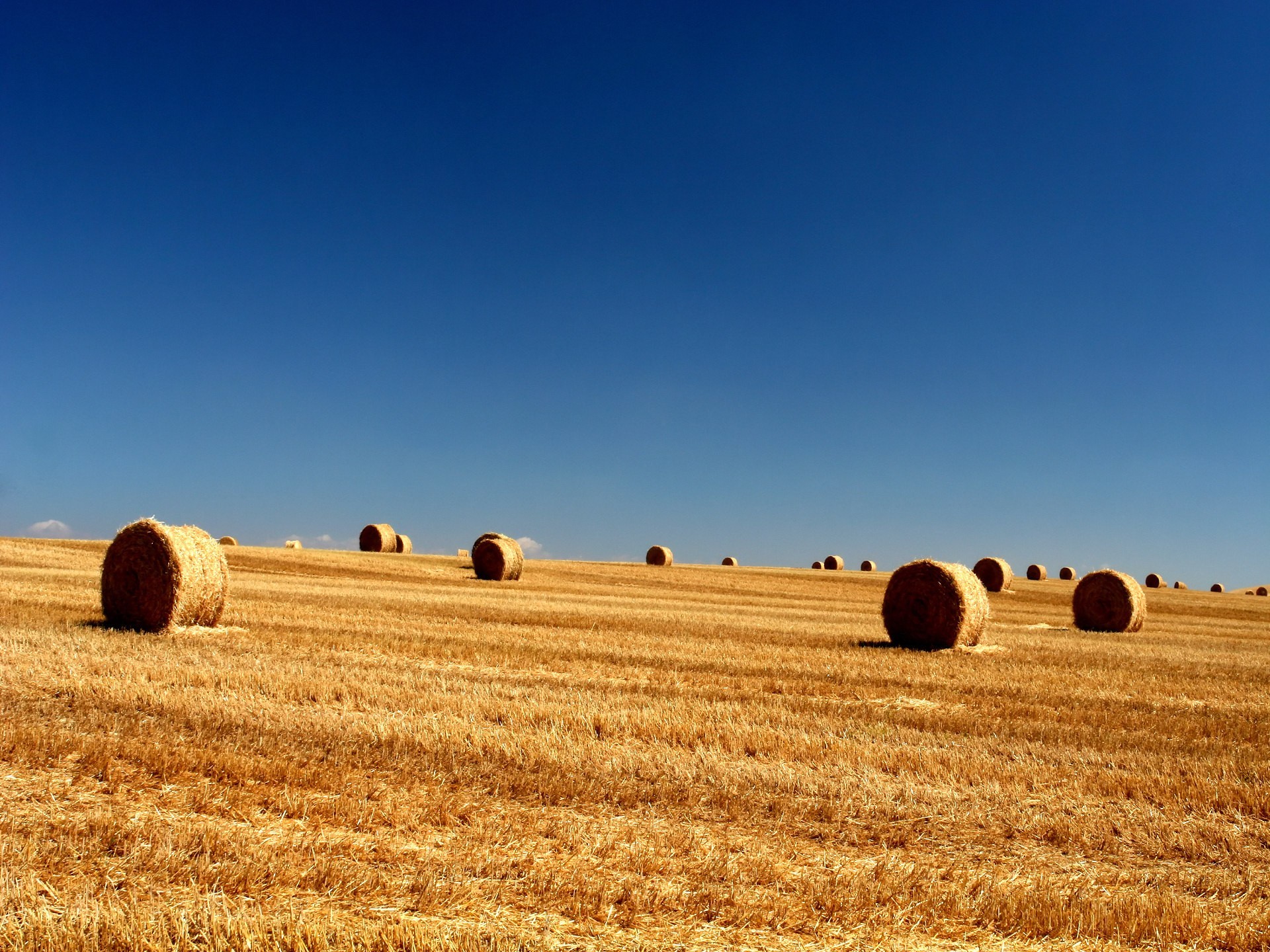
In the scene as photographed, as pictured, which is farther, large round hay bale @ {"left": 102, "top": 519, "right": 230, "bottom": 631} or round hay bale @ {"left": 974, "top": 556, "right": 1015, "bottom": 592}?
round hay bale @ {"left": 974, "top": 556, "right": 1015, "bottom": 592}

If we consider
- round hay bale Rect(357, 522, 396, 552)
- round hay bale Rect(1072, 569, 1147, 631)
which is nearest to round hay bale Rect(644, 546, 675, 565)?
round hay bale Rect(357, 522, 396, 552)

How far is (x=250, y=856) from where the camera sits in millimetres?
4824

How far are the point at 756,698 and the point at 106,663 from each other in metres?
7.51

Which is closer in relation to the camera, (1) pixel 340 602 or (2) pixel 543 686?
(2) pixel 543 686

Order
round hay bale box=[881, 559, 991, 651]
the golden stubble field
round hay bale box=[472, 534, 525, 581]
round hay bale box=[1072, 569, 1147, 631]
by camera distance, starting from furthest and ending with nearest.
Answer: round hay bale box=[472, 534, 525, 581]
round hay bale box=[1072, 569, 1147, 631]
round hay bale box=[881, 559, 991, 651]
the golden stubble field

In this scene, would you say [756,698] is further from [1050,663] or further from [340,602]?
[340,602]

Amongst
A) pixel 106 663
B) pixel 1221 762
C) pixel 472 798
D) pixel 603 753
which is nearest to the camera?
pixel 472 798

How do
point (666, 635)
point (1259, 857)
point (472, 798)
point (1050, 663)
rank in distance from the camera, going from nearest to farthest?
1. point (1259, 857)
2. point (472, 798)
3. point (1050, 663)
4. point (666, 635)

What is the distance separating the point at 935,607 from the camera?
17781 mm

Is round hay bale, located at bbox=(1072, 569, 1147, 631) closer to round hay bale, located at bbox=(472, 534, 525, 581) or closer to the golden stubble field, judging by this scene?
the golden stubble field

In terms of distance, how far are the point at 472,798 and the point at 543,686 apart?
4150 mm

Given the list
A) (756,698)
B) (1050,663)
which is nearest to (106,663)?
(756,698)

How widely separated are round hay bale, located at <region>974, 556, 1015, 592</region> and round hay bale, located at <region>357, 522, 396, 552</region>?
29.4 metres

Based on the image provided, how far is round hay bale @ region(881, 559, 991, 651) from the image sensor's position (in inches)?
693
